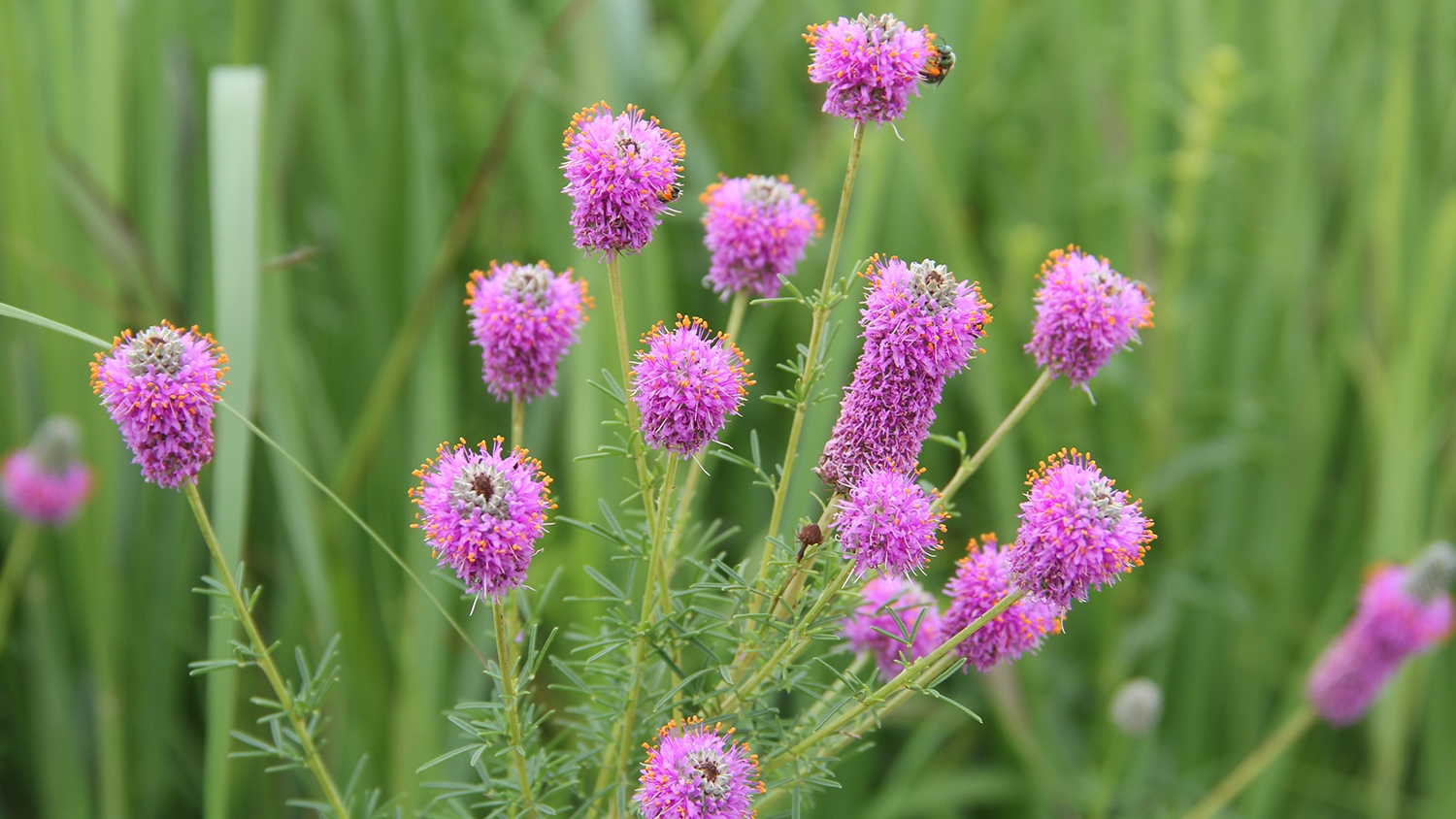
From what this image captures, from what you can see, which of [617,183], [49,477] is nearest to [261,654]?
[617,183]

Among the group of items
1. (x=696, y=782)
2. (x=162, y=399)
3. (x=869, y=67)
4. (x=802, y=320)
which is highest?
(x=802, y=320)

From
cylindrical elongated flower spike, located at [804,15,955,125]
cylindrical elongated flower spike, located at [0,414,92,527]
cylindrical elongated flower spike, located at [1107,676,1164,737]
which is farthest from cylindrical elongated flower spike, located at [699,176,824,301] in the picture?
cylindrical elongated flower spike, located at [0,414,92,527]

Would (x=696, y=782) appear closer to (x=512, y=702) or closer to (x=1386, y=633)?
(x=512, y=702)

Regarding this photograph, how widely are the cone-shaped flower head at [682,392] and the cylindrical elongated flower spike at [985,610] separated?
0.93 ft

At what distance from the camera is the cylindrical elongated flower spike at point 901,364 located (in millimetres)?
908

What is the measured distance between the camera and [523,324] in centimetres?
108

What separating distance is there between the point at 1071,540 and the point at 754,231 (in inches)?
18.7

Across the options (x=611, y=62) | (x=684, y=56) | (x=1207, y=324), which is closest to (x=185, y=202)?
(x=611, y=62)

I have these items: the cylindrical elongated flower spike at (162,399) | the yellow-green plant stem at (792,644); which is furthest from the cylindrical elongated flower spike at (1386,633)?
the cylindrical elongated flower spike at (162,399)

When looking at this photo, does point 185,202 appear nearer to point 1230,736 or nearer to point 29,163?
point 29,163

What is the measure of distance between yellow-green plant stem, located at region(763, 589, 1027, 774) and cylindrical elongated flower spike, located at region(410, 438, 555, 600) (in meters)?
0.29

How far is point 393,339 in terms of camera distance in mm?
2469

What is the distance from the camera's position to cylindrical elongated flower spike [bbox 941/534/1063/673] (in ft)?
3.33

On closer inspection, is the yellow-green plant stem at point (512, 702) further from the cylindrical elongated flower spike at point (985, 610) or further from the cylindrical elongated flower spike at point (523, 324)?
the cylindrical elongated flower spike at point (985, 610)
